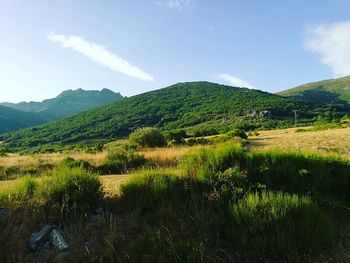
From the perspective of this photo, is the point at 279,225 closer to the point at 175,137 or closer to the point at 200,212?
the point at 200,212

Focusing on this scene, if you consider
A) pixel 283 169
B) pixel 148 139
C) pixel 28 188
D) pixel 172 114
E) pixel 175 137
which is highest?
pixel 172 114

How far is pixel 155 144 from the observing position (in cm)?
3244

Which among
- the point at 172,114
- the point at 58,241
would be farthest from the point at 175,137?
the point at 172,114

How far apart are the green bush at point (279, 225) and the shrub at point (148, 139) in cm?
2530

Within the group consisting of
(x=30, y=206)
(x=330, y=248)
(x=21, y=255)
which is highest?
(x=30, y=206)

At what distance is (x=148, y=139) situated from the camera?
32.8 m

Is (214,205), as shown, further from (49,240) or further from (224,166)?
(49,240)

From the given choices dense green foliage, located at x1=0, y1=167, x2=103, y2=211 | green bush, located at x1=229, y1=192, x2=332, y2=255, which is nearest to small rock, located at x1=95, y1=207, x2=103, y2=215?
dense green foliage, located at x1=0, y1=167, x2=103, y2=211

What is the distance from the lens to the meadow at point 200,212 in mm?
6434

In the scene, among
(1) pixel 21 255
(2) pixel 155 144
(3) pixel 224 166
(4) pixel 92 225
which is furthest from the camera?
(2) pixel 155 144

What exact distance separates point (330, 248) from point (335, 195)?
2.63 meters

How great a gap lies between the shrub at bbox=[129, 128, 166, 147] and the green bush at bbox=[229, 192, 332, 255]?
996 inches

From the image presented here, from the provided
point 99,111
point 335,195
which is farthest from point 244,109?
point 335,195

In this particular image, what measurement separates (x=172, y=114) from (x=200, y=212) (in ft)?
391
